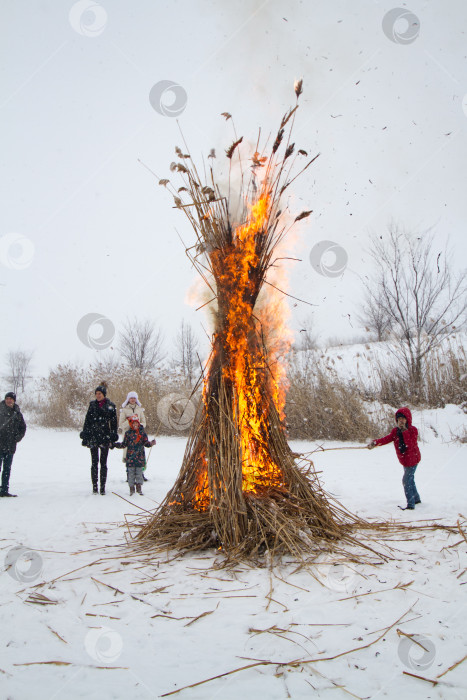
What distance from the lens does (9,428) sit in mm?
6156

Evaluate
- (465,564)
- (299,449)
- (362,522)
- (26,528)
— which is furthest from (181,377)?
(465,564)

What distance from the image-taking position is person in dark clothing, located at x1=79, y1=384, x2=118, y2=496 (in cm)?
614

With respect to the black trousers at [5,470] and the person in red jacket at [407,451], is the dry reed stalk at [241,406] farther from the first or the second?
the black trousers at [5,470]

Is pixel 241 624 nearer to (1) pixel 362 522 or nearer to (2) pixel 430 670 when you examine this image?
(2) pixel 430 670

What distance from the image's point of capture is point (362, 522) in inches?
140

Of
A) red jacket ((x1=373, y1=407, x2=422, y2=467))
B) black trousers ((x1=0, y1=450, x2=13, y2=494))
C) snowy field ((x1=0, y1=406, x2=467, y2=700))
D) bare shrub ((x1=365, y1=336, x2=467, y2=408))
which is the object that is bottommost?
snowy field ((x1=0, y1=406, x2=467, y2=700))

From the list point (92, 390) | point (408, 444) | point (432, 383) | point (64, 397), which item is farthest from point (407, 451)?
point (64, 397)

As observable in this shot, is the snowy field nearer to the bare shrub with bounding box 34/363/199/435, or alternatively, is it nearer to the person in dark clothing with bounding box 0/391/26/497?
the person in dark clothing with bounding box 0/391/26/497

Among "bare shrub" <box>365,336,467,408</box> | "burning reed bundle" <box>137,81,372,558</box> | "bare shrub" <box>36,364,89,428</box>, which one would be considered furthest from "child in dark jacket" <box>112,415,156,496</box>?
"bare shrub" <box>36,364,89,428</box>

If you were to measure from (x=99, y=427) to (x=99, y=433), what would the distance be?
8 cm

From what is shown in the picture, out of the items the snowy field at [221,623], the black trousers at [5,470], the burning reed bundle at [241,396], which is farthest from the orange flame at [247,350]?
the black trousers at [5,470]

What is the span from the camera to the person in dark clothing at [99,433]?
6145 millimetres

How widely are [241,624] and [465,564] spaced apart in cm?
159

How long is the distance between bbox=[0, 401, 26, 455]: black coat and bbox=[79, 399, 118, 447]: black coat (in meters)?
0.97
